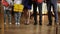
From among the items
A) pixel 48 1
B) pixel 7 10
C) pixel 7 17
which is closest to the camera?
pixel 48 1

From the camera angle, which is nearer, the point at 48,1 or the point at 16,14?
the point at 48,1

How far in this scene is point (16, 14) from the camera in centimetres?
709

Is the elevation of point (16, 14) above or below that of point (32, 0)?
below

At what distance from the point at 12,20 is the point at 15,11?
1024 mm

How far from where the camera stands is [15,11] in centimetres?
696

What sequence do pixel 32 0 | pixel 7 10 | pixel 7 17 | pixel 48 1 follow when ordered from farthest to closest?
1. pixel 7 17
2. pixel 7 10
3. pixel 32 0
4. pixel 48 1

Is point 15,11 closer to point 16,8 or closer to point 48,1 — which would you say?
point 16,8

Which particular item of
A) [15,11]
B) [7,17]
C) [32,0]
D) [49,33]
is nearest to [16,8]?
[15,11]

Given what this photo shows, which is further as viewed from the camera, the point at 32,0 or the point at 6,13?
the point at 6,13

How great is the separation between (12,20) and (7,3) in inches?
45.9

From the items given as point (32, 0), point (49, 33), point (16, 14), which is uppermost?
point (32, 0)

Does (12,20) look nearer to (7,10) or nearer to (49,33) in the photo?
(7,10)

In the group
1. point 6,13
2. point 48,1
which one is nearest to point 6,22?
point 6,13

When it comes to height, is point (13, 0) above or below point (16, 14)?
above
